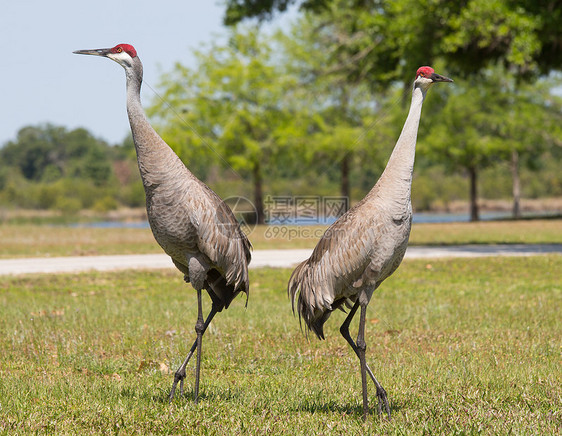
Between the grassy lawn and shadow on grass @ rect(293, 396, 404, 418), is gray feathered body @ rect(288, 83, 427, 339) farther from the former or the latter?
the grassy lawn

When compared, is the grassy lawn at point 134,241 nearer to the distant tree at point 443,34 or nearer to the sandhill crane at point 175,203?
the distant tree at point 443,34

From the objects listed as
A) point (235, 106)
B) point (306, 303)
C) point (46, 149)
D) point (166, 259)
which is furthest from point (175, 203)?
point (46, 149)

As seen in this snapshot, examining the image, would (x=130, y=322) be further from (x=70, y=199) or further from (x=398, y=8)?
(x=70, y=199)

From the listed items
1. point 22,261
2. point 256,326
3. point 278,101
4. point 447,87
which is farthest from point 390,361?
point 447,87

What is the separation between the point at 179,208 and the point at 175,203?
0.05 m

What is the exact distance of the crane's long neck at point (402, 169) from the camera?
473 cm

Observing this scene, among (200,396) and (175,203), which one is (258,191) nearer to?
(200,396)

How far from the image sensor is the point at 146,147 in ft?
16.8

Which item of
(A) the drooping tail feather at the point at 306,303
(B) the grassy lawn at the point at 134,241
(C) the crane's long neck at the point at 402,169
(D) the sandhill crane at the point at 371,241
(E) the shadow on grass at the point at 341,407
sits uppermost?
(C) the crane's long neck at the point at 402,169

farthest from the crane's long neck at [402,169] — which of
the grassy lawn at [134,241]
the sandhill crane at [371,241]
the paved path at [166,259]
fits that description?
the grassy lawn at [134,241]

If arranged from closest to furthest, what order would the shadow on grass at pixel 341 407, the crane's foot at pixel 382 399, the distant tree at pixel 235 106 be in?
the crane's foot at pixel 382 399 < the shadow on grass at pixel 341 407 < the distant tree at pixel 235 106

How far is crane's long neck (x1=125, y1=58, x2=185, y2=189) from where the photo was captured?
5105 millimetres

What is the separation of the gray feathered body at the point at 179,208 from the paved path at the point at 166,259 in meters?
9.28

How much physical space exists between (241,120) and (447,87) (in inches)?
536
